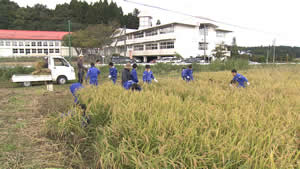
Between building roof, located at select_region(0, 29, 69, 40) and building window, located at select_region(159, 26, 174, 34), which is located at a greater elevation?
building window, located at select_region(159, 26, 174, 34)

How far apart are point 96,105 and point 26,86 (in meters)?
8.99

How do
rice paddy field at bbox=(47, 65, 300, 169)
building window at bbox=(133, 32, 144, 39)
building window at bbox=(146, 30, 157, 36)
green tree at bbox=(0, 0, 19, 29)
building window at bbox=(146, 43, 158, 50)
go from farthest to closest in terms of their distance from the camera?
building window at bbox=(133, 32, 144, 39)
green tree at bbox=(0, 0, 19, 29)
building window at bbox=(146, 30, 157, 36)
building window at bbox=(146, 43, 158, 50)
rice paddy field at bbox=(47, 65, 300, 169)

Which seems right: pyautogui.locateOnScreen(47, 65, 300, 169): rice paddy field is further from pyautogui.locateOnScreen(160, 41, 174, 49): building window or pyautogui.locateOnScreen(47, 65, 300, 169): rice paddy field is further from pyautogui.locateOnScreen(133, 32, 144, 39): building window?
pyautogui.locateOnScreen(133, 32, 144, 39): building window

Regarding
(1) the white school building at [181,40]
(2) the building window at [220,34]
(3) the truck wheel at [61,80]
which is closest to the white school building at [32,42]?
(1) the white school building at [181,40]

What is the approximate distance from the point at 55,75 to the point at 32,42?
3327cm

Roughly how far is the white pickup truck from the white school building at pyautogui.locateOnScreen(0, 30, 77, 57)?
24.9m

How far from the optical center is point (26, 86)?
1028 centimetres

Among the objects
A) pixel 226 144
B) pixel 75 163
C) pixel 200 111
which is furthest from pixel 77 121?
pixel 226 144

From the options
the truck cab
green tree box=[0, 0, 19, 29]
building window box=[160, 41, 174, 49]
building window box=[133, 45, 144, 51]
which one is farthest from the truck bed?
green tree box=[0, 0, 19, 29]

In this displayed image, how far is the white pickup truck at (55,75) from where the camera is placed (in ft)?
32.9

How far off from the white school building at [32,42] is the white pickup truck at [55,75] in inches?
981

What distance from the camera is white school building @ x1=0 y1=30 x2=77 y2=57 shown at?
34.3 meters

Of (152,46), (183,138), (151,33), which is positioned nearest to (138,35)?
(151,33)

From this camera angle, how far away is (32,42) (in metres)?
37.3
